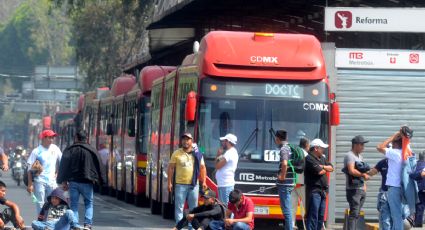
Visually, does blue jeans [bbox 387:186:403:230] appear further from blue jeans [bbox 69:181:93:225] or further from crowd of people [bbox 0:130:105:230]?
blue jeans [bbox 69:181:93:225]

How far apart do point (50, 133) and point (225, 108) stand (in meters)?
3.07

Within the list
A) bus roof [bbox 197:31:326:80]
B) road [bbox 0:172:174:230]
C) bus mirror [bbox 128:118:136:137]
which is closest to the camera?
bus roof [bbox 197:31:326:80]

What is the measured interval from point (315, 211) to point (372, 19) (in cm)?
686

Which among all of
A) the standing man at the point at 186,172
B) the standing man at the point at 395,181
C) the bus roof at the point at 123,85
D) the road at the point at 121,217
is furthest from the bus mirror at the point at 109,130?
the standing man at the point at 395,181

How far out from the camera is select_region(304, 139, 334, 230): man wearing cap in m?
21.1

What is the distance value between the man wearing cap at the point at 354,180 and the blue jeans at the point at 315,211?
2.84 feet

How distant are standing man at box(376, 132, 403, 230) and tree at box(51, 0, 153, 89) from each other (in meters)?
49.1

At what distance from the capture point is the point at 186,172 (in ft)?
71.6

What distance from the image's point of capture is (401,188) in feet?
63.7

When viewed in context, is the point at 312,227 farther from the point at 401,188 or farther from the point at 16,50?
the point at 16,50

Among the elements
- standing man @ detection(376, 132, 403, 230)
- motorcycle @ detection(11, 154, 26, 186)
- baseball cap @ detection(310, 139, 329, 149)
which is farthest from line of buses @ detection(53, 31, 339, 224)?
motorcycle @ detection(11, 154, 26, 186)

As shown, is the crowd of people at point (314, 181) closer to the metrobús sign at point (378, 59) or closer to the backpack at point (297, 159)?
the backpack at point (297, 159)

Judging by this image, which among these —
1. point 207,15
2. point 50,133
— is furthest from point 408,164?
point 207,15

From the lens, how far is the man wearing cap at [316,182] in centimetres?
2114
